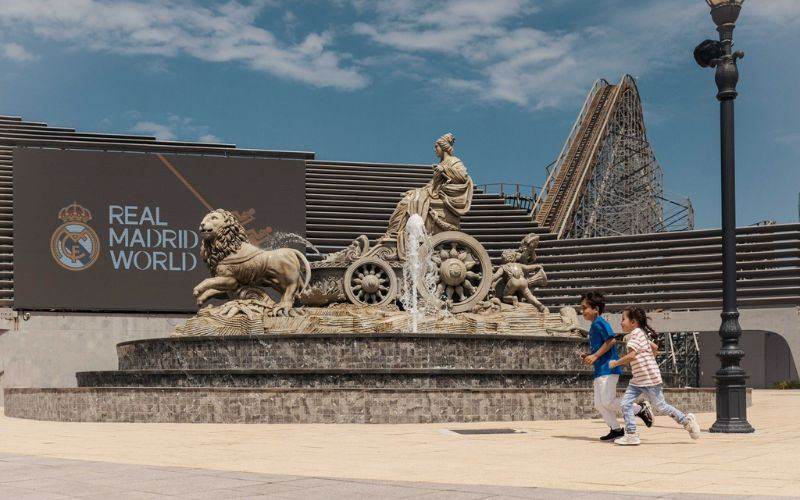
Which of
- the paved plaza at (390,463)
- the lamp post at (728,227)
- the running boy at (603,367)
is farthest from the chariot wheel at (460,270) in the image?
the running boy at (603,367)

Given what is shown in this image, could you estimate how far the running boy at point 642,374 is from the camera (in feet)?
31.0

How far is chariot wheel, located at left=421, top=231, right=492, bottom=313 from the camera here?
1923 centimetres

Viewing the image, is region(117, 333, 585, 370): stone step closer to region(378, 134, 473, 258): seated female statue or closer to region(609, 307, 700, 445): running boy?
region(378, 134, 473, 258): seated female statue

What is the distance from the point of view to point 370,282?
749 inches

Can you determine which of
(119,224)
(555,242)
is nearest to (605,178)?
(555,242)

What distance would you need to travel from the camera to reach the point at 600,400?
→ 976 cm

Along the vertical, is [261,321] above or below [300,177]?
below

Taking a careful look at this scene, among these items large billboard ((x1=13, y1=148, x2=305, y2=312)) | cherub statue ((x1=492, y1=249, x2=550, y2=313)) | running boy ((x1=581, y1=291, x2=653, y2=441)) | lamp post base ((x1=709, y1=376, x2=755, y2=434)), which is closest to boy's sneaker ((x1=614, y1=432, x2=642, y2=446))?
running boy ((x1=581, y1=291, x2=653, y2=441))

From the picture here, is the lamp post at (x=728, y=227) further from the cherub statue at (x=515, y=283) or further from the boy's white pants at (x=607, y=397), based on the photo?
the cherub statue at (x=515, y=283)

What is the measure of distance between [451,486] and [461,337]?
9.60 meters

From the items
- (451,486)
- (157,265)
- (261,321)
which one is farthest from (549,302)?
(451,486)

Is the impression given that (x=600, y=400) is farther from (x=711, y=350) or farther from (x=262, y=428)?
(x=711, y=350)

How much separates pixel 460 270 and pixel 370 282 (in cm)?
187

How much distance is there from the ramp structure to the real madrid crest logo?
20.6 metres
